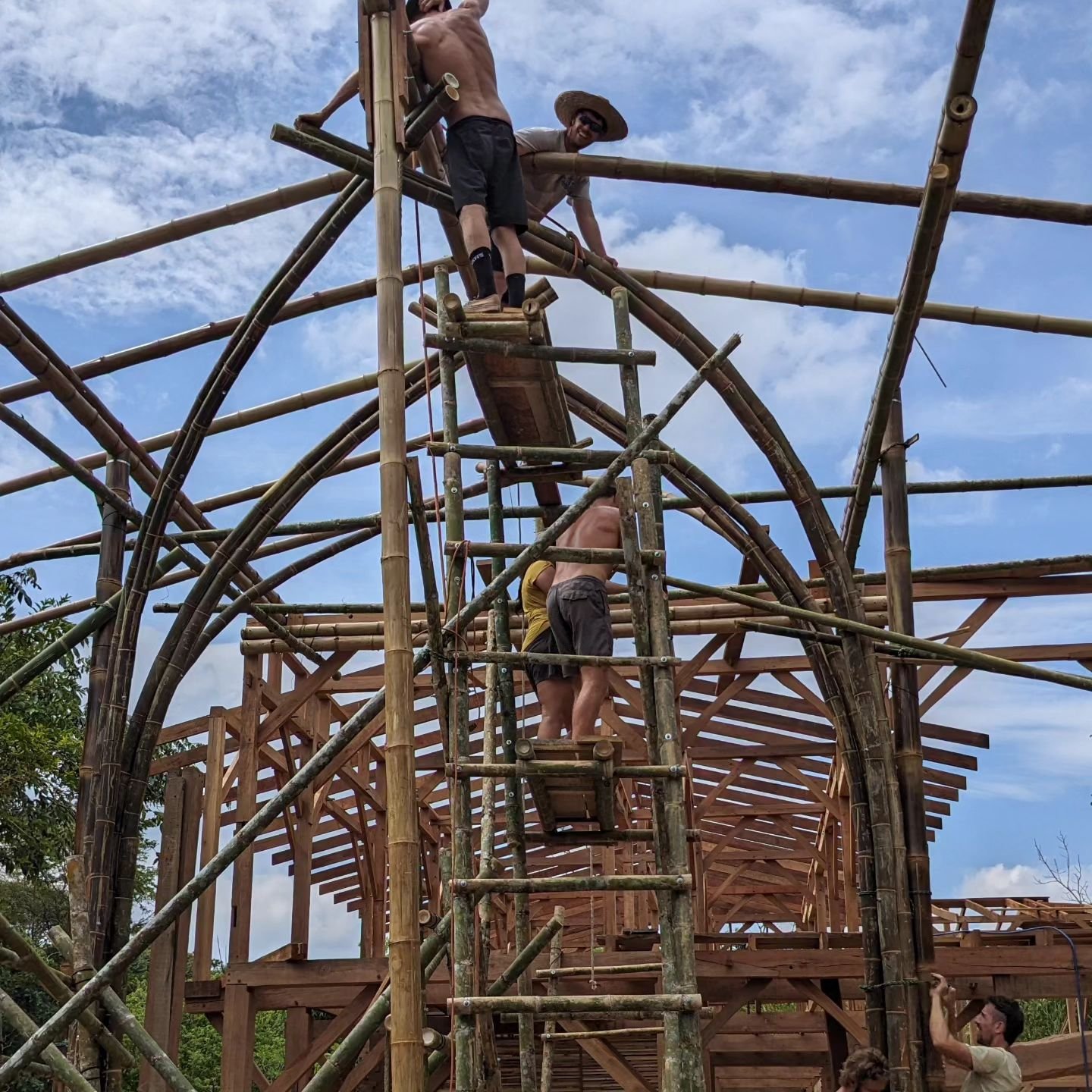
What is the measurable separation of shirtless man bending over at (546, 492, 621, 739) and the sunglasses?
2.72m

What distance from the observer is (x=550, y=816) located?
6152 mm

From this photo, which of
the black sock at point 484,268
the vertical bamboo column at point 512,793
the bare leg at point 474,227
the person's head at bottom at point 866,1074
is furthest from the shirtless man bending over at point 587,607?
the person's head at bottom at point 866,1074

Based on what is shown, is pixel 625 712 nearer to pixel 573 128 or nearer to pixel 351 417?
pixel 351 417

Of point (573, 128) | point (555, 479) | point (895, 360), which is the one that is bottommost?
point (555, 479)

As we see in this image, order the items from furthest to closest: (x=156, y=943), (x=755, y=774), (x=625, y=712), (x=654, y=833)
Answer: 1. (x=755, y=774)
2. (x=625, y=712)
3. (x=156, y=943)
4. (x=654, y=833)

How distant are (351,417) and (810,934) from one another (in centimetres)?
504

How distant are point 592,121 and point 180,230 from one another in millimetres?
2503

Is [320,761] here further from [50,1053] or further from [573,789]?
[50,1053]

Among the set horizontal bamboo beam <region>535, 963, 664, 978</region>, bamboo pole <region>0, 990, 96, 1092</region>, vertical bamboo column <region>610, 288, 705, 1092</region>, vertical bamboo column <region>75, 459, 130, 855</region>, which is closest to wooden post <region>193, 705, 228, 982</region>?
vertical bamboo column <region>75, 459, 130, 855</region>

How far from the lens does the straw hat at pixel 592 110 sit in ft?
26.1

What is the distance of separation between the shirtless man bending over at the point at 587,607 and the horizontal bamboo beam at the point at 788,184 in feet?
8.72

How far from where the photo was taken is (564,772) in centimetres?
527

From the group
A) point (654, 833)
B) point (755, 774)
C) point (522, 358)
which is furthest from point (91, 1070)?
point (755, 774)

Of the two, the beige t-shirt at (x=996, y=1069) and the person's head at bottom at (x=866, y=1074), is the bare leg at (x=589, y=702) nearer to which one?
the person's head at bottom at (x=866, y=1074)
